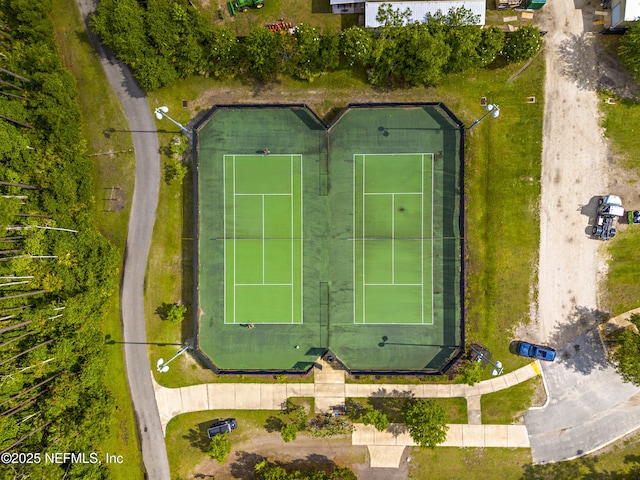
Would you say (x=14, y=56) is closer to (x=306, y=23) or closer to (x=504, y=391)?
(x=306, y=23)

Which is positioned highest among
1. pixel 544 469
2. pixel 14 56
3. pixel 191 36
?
pixel 191 36

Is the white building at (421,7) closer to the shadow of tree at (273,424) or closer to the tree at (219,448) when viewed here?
the shadow of tree at (273,424)

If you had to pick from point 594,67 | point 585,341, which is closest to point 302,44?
point 594,67

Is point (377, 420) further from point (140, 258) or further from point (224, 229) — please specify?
point (140, 258)

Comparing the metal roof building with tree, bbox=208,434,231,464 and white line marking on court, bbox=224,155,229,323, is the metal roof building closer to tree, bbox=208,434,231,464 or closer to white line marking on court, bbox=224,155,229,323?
white line marking on court, bbox=224,155,229,323

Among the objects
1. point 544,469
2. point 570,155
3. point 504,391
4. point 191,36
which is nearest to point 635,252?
point 570,155

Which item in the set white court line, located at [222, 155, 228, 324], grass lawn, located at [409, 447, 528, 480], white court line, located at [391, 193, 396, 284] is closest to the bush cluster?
white court line, located at [222, 155, 228, 324]

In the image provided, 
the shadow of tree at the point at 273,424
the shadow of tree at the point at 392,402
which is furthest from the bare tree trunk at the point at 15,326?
the shadow of tree at the point at 392,402
